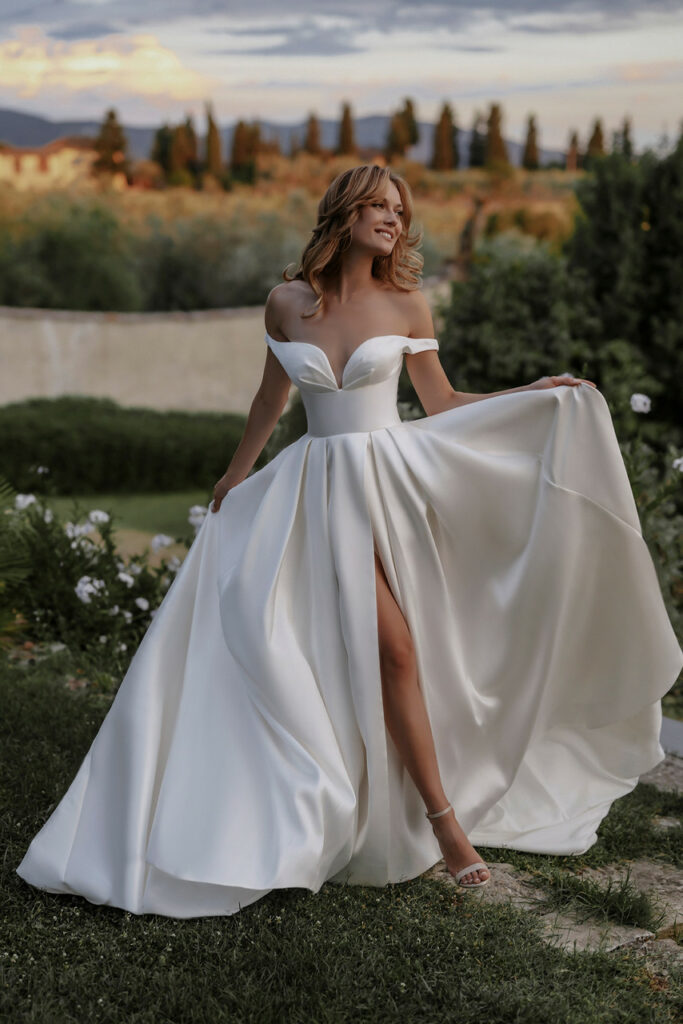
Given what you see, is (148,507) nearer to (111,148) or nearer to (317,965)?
(317,965)

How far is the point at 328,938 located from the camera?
2574 millimetres

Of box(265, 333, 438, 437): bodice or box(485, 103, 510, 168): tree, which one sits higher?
box(485, 103, 510, 168): tree

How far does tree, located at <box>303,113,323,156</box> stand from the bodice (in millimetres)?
16344

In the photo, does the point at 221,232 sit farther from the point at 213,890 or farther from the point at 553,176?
the point at 213,890

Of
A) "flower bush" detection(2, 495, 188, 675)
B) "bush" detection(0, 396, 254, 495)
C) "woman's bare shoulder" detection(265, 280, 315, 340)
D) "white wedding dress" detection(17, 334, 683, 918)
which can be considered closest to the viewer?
"white wedding dress" detection(17, 334, 683, 918)

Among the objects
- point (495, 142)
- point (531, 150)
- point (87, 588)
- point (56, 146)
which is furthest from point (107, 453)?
point (531, 150)

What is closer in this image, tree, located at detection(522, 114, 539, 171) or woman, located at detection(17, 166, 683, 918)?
woman, located at detection(17, 166, 683, 918)

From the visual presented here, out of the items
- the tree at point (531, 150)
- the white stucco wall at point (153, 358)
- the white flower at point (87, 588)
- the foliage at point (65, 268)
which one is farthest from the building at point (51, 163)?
the white flower at point (87, 588)

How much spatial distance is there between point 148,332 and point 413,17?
7007 mm

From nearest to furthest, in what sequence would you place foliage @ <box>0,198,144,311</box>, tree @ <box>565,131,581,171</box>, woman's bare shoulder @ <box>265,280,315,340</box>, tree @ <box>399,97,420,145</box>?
woman's bare shoulder @ <box>265,280,315,340</box> → foliage @ <box>0,198,144,311</box> → tree @ <box>565,131,581,171</box> → tree @ <box>399,97,420,145</box>

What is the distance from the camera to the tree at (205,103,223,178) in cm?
1884

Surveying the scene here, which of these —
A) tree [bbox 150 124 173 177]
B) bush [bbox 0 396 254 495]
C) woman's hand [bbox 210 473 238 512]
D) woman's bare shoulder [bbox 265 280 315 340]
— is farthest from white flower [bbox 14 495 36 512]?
tree [bbox 150 124 173 177]

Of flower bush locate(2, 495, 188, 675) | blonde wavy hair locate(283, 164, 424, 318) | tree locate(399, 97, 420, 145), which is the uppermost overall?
tree locate(399, 97, 420, 145)

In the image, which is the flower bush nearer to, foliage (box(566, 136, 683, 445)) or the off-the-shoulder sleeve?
the off-the-shoulder sleeve
